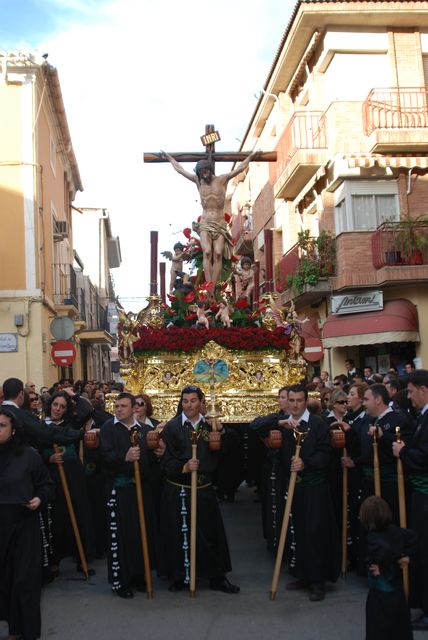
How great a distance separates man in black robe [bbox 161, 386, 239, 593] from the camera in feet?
19.9

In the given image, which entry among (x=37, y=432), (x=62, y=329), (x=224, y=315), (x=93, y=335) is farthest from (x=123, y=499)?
(x=93, y=335)

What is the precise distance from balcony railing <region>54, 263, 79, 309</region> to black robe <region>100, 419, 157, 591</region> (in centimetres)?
1612

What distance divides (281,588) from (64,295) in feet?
58.0

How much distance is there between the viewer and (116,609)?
18.6ft

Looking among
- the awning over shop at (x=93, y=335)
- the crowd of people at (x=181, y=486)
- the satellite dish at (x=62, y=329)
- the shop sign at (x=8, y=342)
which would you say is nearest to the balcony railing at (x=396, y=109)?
the satellite dish at (x=62, y=329)

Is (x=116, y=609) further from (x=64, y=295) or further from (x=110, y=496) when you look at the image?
(x=64, y=295)

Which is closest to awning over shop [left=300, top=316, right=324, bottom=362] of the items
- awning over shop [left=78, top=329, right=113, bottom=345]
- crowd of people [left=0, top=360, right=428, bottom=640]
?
crowd of people [left=0, top=360, right=428, bottom=640]

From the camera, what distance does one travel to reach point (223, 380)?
817cm

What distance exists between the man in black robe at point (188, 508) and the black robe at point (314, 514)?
619 mm

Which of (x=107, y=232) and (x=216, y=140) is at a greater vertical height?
(x=107, y=232)

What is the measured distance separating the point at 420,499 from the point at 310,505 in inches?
43.7

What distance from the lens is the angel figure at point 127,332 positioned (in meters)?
8.40

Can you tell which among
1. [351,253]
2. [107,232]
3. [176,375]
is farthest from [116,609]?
[107,232]

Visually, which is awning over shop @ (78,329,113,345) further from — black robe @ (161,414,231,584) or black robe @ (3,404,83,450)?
black robe @ (161,414,231,584)
